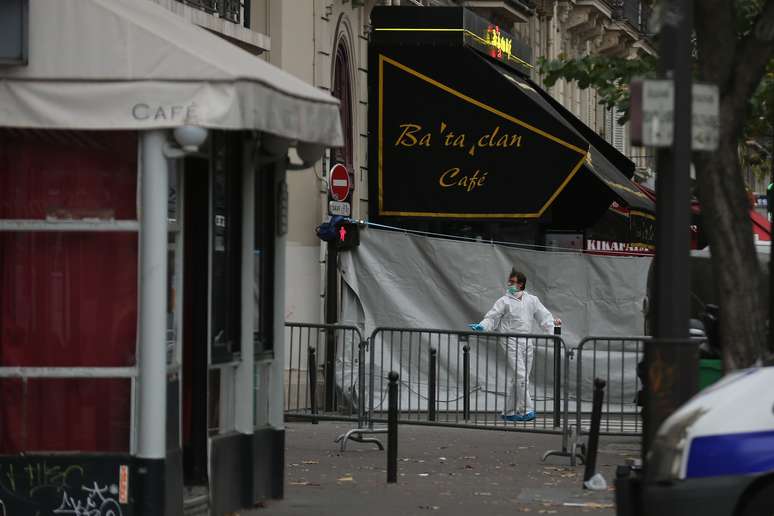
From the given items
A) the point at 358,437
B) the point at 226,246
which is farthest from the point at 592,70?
the point at 358,437

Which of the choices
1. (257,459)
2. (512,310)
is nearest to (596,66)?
(257,459)

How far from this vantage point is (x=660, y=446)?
8.45 metres

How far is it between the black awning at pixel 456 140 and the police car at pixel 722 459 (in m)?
15.6

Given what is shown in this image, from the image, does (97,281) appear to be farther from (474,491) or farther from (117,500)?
(474,491)

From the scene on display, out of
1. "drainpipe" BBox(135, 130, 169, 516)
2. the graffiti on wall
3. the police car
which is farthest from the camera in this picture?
the graffiti on wall

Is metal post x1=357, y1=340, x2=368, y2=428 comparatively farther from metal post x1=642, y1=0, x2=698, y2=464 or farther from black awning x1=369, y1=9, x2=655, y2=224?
metal post x1=642, y1=0, x2=698, y2=464

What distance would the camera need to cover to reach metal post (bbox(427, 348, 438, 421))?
1812 cm

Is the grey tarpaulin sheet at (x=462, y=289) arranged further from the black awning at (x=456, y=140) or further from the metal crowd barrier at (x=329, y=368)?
the black awning at (x=456, y=140)

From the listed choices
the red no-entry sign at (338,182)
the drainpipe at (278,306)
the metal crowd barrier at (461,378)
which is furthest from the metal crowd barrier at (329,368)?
the drainpipe at (278,306)

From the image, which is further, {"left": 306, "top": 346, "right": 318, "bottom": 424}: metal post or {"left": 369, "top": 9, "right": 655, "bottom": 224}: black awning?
{"left": 369, "top": 9, "right": 655, "bottom": 224}: black awning

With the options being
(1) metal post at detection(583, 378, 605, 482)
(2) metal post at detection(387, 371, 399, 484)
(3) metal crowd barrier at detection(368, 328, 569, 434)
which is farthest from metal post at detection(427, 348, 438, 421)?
(1) metal post at detection(583, 378, 605, 482)

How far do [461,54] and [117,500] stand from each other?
50.5 ft

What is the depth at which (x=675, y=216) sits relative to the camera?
28.9 feet

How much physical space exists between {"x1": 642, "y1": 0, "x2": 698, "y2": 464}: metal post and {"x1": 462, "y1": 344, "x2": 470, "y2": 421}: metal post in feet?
30.0
